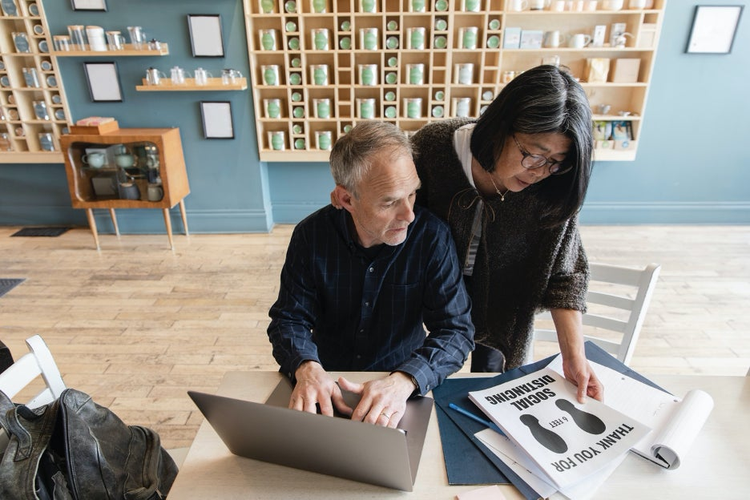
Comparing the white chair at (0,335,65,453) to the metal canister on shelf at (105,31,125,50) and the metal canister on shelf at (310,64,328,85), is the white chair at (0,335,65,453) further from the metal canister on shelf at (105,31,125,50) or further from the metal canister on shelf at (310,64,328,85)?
the metal canister on shelf at (105,31,125,50)

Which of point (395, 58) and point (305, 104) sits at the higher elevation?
point (395, 58)

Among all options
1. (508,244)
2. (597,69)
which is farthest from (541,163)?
(597,69)

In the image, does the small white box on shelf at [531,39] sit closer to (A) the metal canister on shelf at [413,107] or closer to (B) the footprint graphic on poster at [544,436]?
(A) the metal canister on shelf at [413,107]

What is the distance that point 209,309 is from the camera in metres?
3.02

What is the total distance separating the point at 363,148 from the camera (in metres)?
1.12

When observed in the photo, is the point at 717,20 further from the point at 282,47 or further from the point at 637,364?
the point at 282,47

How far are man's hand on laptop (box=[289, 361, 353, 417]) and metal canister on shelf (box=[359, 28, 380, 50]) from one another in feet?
10.3

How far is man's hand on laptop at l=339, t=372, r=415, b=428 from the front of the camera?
3.26ft

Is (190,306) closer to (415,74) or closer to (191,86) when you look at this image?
(191,86)

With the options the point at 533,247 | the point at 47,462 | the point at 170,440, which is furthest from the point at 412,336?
the point at 170,440

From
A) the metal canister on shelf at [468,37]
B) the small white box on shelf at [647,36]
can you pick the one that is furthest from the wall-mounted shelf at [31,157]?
the small white box on shelf at [647,36]

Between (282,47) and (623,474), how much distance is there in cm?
375

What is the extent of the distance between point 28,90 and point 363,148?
13.3 ft

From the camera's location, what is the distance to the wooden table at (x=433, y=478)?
35.0 inches
